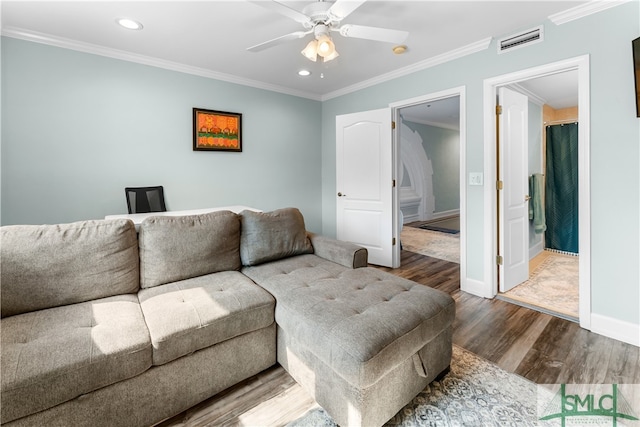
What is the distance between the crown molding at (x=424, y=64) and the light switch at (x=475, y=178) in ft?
3.83

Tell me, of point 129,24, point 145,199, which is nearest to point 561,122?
point 129,24

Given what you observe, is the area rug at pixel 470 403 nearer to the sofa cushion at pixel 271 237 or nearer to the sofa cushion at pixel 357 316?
the sofa cushion at pixel 357 316

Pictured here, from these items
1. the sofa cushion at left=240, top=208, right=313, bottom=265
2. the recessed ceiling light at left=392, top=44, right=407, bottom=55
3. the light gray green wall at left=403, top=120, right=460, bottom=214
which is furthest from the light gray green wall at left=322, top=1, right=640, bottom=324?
the light gray green wall at left=403, top=120, right=460, bottom=214

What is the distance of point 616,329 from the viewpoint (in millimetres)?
2168

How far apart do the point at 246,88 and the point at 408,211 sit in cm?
520

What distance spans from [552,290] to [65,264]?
4.10 meters

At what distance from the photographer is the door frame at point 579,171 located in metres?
2.26

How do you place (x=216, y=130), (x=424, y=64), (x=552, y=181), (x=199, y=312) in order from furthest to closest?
1. (x=552, y=181)
2. (x=216, y=130)
3. (x=424, y=64)
4. (x=199, y=312)

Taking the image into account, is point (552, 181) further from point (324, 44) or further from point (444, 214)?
point (324, 44)

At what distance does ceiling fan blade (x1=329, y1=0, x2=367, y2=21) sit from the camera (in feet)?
5.40

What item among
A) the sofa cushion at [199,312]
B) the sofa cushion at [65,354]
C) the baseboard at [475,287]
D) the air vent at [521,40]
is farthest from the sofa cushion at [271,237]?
the air vent at [521,40]

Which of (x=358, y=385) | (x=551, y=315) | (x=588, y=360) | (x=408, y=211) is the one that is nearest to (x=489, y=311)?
(x=551, y=315)

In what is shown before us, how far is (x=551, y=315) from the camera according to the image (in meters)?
2.53

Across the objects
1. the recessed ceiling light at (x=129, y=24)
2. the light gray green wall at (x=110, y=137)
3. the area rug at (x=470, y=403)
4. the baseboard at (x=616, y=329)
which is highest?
the recessed ceiling light at (x=129, y=24)
